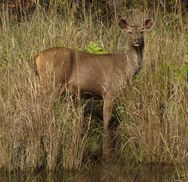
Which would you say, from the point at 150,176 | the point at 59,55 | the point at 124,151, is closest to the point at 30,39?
the point at 59,55

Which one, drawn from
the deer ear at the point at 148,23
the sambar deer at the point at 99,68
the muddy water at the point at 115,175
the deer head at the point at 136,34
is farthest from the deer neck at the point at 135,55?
the muddy water at the point at 115,175

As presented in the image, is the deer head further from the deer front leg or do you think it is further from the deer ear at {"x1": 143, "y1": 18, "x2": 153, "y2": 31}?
the deer front leg

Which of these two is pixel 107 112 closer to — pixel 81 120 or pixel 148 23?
pixel 81 120

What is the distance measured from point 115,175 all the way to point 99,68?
203cm

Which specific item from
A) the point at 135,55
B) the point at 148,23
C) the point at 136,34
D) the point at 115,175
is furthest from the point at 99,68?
the point at 115,175

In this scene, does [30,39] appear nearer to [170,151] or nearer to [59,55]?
[59,55]

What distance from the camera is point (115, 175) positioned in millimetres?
9250

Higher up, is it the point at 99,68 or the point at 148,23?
the point at 148,23

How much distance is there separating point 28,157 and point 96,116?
215cm

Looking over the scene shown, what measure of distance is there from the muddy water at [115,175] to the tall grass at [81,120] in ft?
0.52

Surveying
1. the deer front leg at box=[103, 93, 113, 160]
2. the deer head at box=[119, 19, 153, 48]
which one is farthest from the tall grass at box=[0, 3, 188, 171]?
the deer head at box=[119, 19, 153, 48]

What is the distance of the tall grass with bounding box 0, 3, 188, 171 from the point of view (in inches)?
363

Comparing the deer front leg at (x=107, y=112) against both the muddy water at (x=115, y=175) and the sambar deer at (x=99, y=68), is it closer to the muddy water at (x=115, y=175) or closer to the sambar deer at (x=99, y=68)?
the sambar deer at (x=99, y=68)

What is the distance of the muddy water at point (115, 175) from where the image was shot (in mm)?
8930
